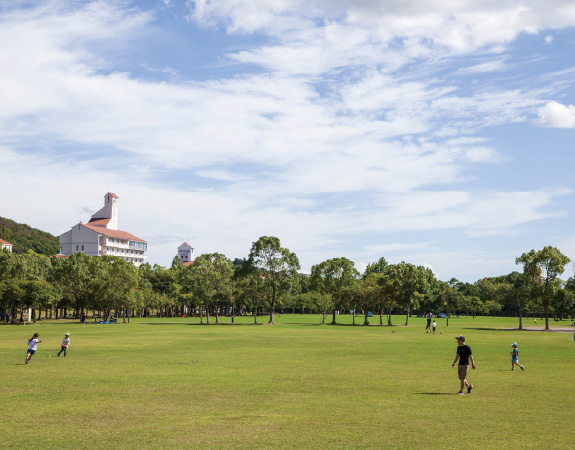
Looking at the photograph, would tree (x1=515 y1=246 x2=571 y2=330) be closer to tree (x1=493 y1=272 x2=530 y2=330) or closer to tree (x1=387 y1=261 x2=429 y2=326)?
tree (x1=493 y1=272 x2=530 y2=330)

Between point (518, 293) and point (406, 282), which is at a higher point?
point (406, 282)

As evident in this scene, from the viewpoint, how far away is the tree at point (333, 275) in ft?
397

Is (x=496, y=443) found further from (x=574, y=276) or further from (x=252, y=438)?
(x=574, y=276)

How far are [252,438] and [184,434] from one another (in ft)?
7.21

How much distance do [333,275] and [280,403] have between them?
9986 cm

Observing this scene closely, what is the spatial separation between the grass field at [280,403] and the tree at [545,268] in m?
58.3

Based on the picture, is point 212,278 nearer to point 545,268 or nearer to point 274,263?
point 274,263

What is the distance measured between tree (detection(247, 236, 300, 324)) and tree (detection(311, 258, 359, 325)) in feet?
31.5

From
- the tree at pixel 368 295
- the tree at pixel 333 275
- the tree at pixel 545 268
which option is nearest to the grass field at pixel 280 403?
the tree at pixel 545 268

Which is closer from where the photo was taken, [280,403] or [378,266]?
[280,403]

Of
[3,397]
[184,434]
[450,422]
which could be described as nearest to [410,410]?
[450,422]

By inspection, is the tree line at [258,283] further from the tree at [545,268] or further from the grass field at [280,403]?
the grass field at [280,403]

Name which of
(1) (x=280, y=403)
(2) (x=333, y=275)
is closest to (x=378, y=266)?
(2) (x=333, y=275)

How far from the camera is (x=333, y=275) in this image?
122312 mm
